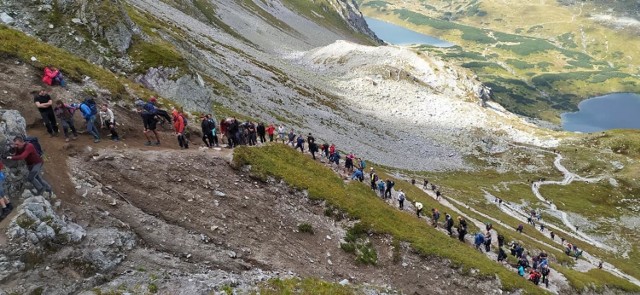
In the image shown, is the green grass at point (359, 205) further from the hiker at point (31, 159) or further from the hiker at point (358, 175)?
the hiker at point (31, 159)

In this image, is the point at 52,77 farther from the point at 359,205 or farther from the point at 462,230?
the point at 462,230

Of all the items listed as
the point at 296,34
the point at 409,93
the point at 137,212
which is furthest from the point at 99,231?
the point at 296,34

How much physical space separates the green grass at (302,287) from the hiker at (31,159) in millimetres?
10966

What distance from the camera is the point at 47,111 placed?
2323 centimetres

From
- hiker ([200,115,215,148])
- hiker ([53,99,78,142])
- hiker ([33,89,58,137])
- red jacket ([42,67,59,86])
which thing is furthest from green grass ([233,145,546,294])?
red jacket ([42,67,59,86])

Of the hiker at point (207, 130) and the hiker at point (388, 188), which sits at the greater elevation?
the hiker at point (207, 130)

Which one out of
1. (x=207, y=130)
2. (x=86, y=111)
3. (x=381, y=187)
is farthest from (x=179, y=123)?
(x=381, y=187)

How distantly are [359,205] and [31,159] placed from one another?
2152 cm

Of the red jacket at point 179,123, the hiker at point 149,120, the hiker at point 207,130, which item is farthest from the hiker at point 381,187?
the hiker at point 149,120

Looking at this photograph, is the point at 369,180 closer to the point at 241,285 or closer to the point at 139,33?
the point at 241,285

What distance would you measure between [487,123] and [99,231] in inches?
4742

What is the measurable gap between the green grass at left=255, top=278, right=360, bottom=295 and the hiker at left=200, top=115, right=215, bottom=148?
13.5 meters

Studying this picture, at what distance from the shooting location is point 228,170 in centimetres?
2830

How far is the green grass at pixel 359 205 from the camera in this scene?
101 ft
